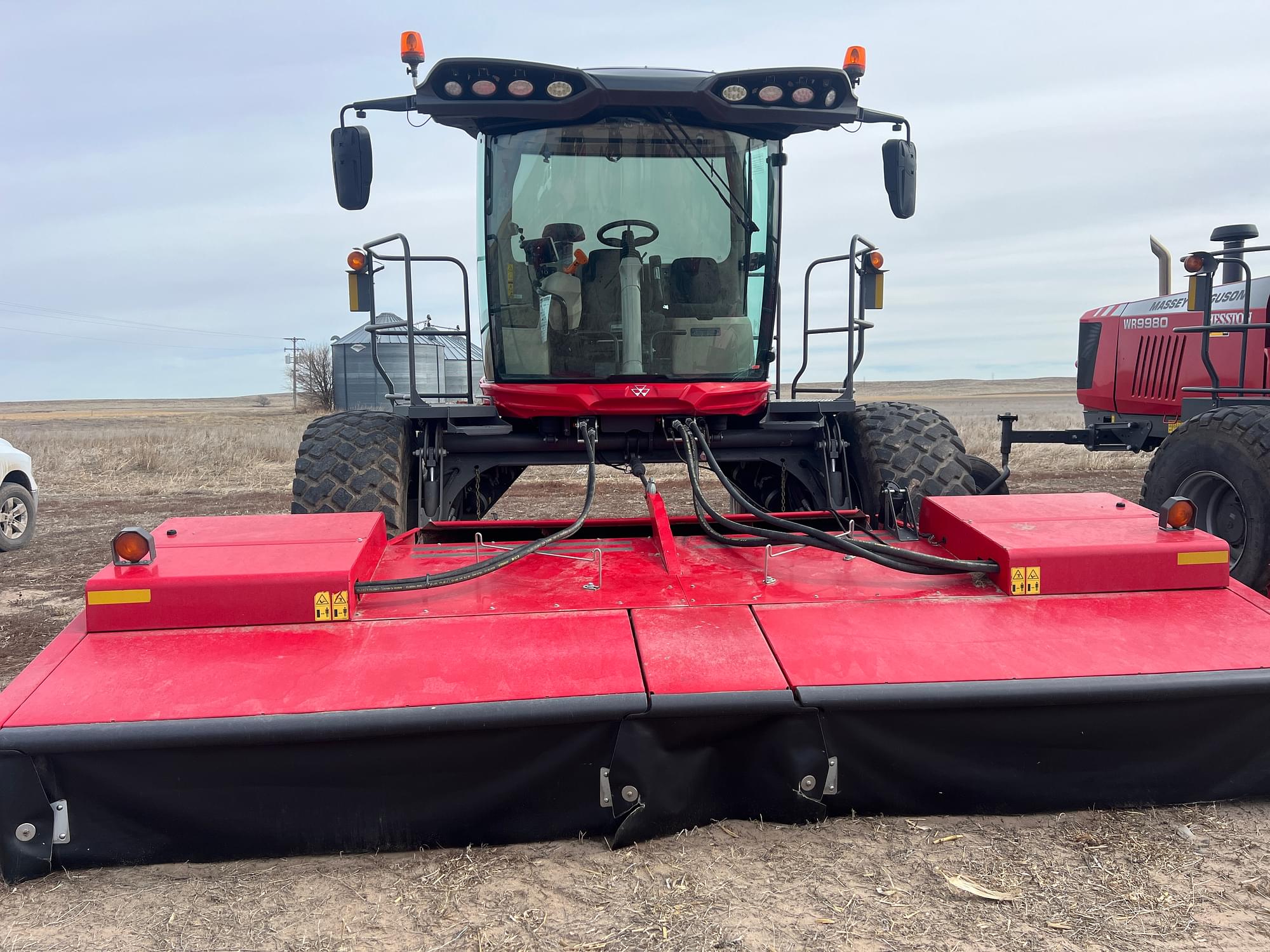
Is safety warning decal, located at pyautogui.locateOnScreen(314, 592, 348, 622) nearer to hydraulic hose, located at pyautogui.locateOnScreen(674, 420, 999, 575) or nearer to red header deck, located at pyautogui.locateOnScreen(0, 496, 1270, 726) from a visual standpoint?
red header deck, located at pyautogui.locateOnScreen(0, 496, 1270, 726)

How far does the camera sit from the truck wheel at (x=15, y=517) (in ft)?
27.2

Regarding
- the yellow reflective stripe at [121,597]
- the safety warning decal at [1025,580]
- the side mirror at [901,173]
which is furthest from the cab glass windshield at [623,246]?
the yellow reflective stripe at [121,597]

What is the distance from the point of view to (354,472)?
13.8 feet

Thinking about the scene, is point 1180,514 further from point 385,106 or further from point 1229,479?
point 385,106

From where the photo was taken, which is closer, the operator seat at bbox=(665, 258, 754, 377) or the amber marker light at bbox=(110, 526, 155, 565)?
the amber marker light at bbox=(110, 526, 155, 565)

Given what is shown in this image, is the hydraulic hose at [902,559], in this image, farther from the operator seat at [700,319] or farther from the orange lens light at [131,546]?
the orange lens light at [131,546]

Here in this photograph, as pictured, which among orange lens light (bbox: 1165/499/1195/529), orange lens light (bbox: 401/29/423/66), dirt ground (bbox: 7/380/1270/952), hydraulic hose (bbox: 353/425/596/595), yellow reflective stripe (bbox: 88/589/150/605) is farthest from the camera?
orange lens light (bbox: 401/29/423/66)

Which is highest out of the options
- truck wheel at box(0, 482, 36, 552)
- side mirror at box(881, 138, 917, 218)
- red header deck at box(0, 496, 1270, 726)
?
side mirror at box(881, 138, 917, 218)

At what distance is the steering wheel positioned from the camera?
428 centimetres

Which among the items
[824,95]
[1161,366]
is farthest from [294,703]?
[1161,366]

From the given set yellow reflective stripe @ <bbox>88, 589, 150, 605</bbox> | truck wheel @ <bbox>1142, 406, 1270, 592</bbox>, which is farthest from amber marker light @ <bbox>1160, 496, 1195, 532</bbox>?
yellow reflective stripe @ <bbox>88, 589, 150, 605</bbox>

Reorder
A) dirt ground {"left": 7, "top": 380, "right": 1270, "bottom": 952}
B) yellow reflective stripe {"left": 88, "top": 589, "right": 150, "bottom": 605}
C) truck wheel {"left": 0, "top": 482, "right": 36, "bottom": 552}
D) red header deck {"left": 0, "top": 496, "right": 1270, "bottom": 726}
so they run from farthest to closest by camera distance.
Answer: truck wheel {"left": 0, "top": 482, "right": 36, "bottom": 552}, yellow reflective stripe {"left": 88, "top": 589, "right": 150, "bottom": 605}, red header deck {"left": 0, "top": 496, "right": 1270, "bottom": 726}, dirt ground {"left": 7, "top": 380, "right": 1270, "bottom": 952}

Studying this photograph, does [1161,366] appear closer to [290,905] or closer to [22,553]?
[290,905]

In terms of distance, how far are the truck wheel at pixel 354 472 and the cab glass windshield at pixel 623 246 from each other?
0.61m
